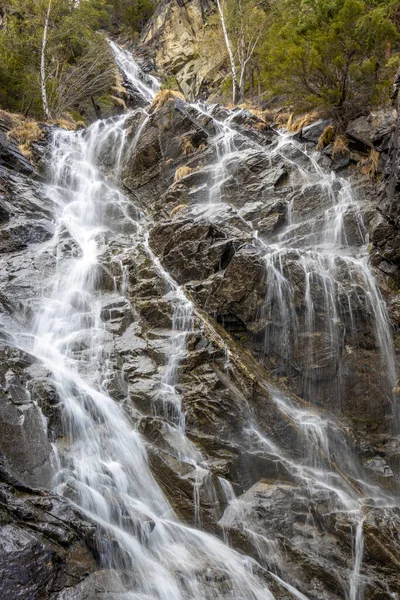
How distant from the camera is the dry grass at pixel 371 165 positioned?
1183cm

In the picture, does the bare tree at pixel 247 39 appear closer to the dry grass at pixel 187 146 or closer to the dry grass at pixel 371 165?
the dry grass at pixel 187 146

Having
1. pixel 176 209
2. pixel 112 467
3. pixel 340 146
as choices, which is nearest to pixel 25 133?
pixel 176 209

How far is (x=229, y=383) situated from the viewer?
7.86 m

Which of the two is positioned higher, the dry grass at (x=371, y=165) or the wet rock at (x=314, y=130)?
the wet rock at (x=314, y=130)

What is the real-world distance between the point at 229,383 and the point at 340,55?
10437mm

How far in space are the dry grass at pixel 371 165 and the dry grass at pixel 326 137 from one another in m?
2.11

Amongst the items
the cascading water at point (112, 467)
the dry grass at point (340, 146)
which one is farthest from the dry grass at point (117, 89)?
the cascading water at point (112, 467)

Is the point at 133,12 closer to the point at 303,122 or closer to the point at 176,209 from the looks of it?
the point at 303,122

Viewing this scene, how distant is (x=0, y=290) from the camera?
31.8 feet

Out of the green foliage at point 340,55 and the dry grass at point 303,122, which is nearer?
the green foliage at point 340,55

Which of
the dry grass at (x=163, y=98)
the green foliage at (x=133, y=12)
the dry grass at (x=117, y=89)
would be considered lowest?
the dry grass at (x=163, y=98)

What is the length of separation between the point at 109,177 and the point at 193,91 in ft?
58.9

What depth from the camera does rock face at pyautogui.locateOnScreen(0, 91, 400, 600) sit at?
18.0 feet

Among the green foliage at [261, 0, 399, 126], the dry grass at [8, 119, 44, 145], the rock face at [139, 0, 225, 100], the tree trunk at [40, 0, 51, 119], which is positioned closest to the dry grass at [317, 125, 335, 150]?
the green foliage at [261, 0, 399, 126]
